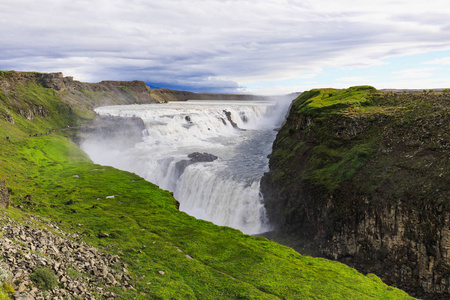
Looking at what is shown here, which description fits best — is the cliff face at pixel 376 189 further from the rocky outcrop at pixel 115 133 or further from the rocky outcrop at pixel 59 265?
the rocky outcrop at pixel 115 133

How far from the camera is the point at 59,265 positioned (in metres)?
15.3

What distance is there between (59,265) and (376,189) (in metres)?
28.1

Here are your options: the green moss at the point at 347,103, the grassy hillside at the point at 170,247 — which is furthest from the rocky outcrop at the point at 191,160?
the green moss at the point at 347,103

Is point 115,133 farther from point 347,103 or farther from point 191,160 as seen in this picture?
point 347,103

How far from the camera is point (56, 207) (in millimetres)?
32219

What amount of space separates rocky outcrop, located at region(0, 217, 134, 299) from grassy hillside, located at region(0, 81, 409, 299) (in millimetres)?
1333

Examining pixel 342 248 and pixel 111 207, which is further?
pixel 111 207

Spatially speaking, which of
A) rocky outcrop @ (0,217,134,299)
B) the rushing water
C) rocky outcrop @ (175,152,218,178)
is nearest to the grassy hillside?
rocky outcrop @ (0,217,134,299)

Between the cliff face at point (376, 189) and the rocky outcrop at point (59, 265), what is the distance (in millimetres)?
22733

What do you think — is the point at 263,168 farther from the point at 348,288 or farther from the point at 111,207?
the point at 348,288

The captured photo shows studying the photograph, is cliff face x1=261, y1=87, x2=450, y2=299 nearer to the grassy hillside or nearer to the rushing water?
the rushing water

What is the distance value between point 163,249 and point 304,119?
3548 centimetres

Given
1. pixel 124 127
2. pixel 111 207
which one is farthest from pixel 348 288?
pixel 124 127

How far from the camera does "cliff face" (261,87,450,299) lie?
2669 centimetres
